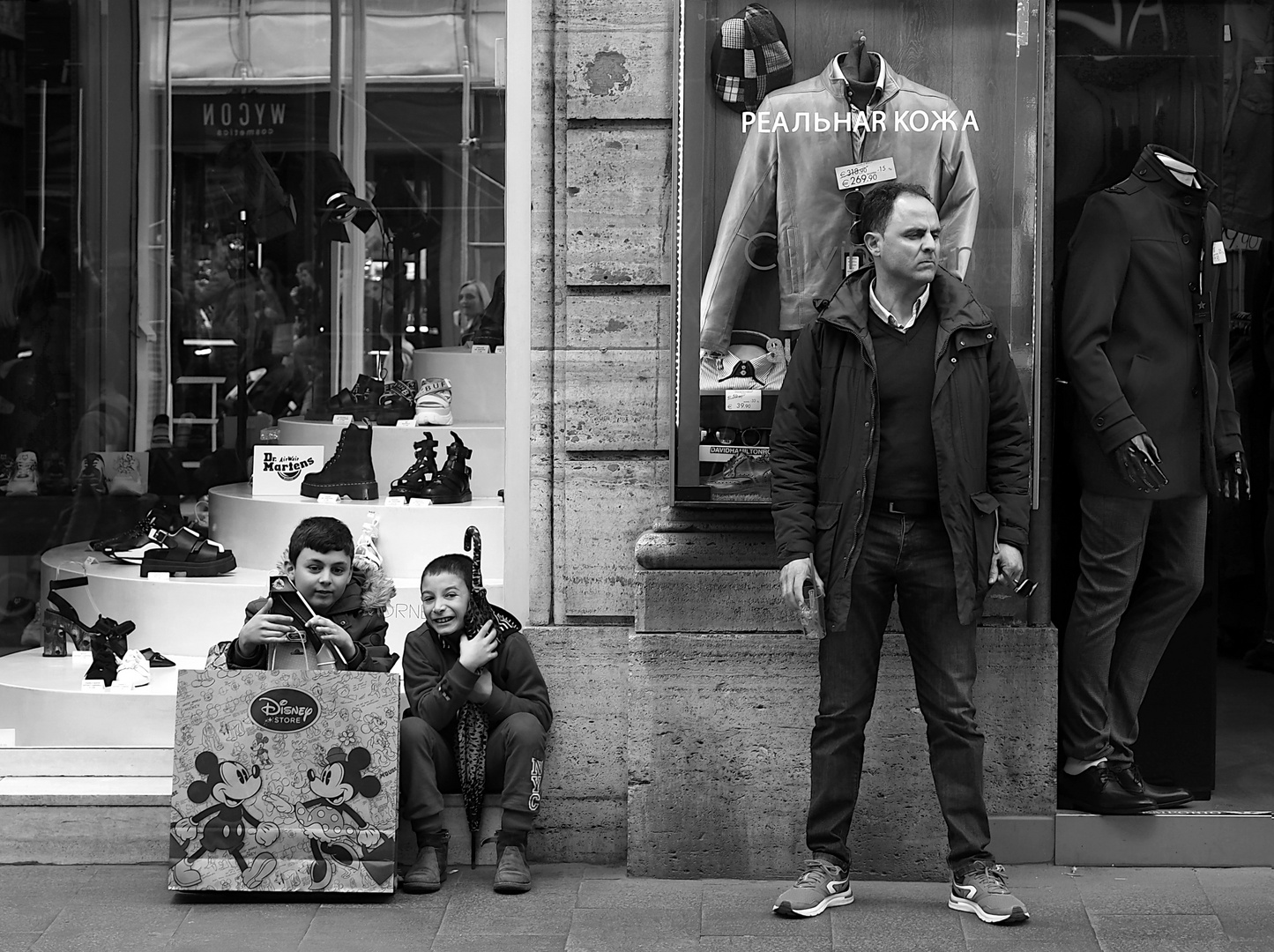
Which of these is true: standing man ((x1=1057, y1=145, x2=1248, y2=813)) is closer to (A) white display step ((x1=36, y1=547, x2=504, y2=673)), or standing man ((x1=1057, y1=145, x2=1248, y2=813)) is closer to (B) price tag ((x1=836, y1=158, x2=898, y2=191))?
(B) price tag ((x1=836, y1=158, x2=898, y2=191))

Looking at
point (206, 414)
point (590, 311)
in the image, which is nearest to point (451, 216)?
point (206, 414)

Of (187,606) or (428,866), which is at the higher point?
(187,606)

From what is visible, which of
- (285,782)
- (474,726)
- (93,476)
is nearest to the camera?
(285,782)

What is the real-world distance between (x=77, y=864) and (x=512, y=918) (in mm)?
1456

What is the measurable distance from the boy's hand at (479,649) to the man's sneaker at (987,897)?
1484 millimetres

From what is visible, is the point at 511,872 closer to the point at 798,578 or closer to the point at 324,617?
the point at 324,617

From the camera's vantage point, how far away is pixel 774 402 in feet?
15.8

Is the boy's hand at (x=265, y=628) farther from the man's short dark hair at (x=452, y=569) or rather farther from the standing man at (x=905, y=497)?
the standing man at (x=905, y=497)

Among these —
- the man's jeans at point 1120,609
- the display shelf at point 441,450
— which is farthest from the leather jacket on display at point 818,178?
the display shelf at point 441,450

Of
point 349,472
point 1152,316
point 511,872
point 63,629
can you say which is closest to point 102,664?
point 63,629

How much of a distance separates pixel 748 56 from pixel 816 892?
2453 mm

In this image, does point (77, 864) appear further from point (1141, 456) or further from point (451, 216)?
point (451, 216)

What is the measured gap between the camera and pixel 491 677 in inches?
188

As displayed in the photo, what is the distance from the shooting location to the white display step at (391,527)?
5.88 metres
